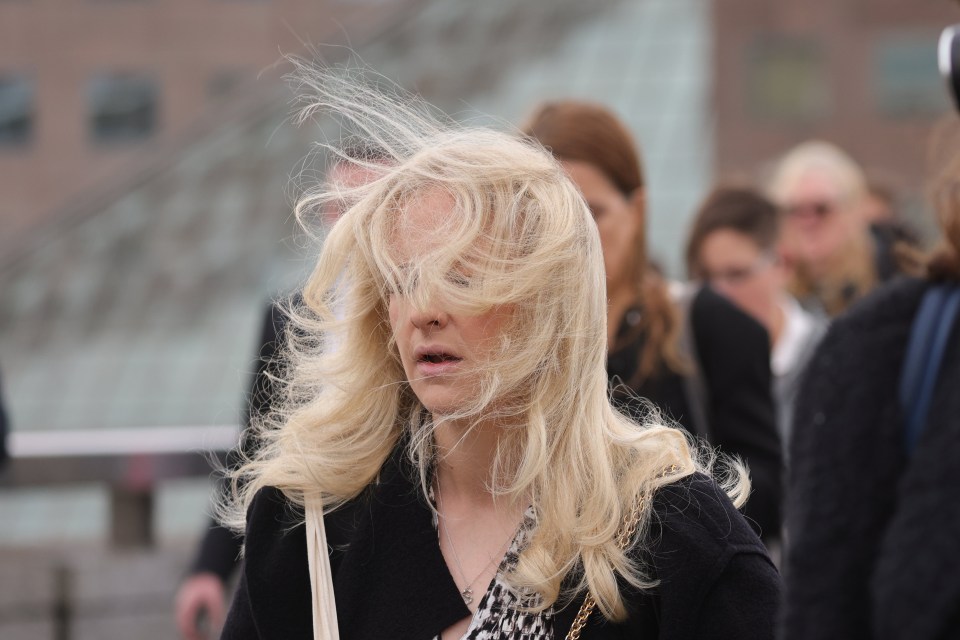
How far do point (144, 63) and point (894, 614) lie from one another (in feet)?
152

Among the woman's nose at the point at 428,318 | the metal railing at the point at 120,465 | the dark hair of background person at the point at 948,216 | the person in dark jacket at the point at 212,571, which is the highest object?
the dark hair of background person at the point at 948,216

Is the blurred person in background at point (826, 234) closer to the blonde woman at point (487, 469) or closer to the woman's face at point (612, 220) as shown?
the woman's face at point (612, 220)

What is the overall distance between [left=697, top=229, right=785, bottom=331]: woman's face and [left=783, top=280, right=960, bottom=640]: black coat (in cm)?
352

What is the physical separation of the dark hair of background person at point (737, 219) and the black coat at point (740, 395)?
1.77 m

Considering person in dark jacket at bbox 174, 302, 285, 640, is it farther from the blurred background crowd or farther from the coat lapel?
the coat lapel

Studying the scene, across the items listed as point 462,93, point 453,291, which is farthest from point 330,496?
point 462,93

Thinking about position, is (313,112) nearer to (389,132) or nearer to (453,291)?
(389,132)

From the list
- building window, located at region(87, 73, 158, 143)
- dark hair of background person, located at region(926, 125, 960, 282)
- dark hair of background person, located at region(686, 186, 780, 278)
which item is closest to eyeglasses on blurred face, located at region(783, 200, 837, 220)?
dark hair of background person, located at region(686, 186, 780, 278)

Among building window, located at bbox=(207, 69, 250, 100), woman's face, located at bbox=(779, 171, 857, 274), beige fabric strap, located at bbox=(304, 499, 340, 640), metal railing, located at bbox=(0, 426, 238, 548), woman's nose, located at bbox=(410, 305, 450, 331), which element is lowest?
building window, located at bbox=(207, 69, 250, 100)

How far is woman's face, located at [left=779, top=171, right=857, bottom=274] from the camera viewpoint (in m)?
5.29

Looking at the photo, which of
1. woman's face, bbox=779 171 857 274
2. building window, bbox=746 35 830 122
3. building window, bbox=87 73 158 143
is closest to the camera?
woman's face, bbox=779 171 857 274

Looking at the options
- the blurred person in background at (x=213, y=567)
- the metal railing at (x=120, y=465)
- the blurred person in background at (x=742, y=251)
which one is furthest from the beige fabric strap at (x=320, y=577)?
the blurred person in background at (x=742, y=251)

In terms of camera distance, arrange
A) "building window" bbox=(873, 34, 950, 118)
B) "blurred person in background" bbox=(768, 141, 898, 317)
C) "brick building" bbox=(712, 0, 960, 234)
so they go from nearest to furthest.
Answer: "blurred person in background" bbox=(768, 141, 898, 317), "brick building" bbox=(712, 0, 960, 234), "building window" bbox=(873, 34, 950, 118)

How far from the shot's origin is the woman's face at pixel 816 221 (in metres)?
5.29
